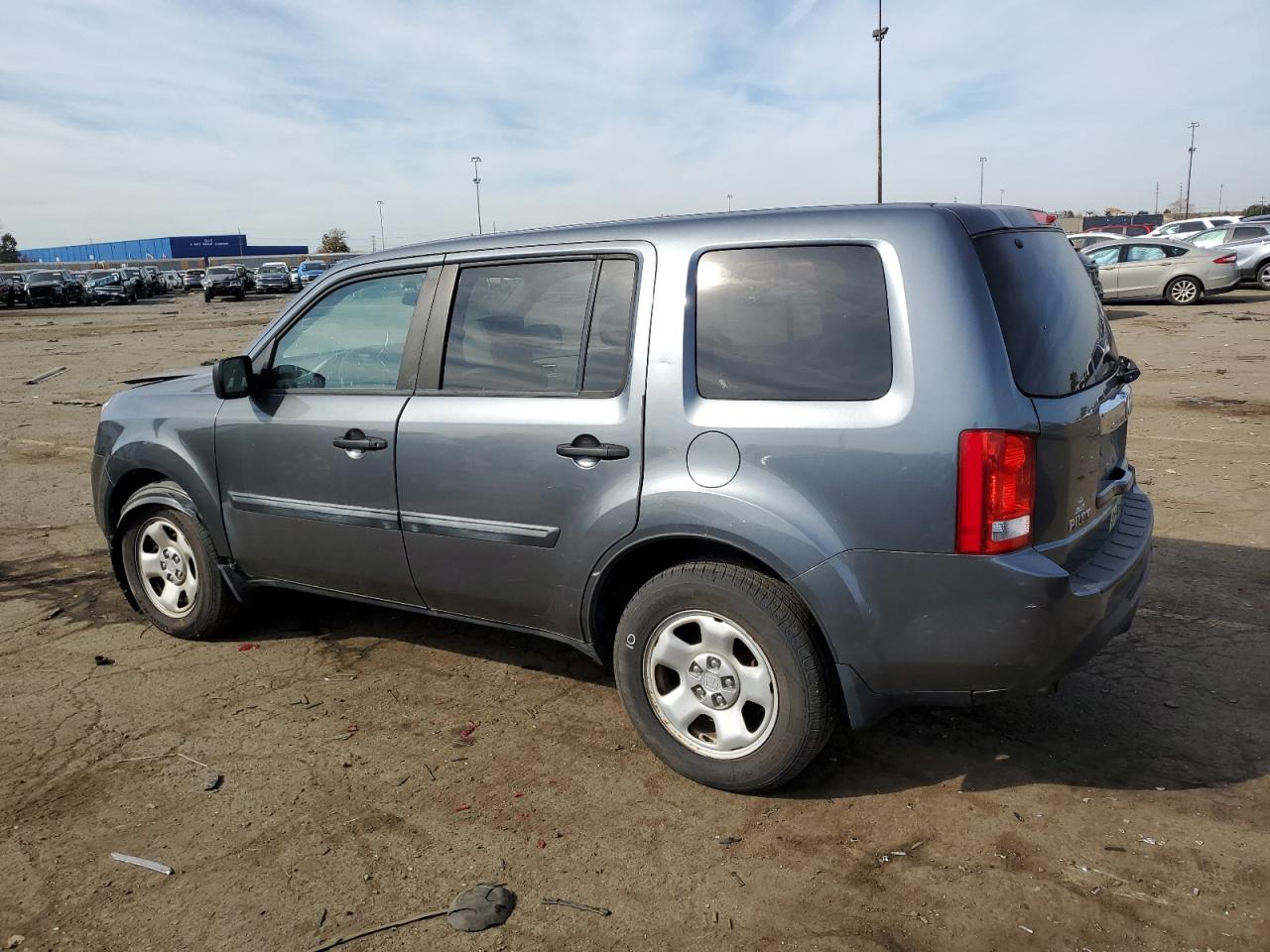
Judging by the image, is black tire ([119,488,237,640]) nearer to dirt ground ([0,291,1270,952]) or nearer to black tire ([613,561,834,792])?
dirt ground ([0,291,1270,952])

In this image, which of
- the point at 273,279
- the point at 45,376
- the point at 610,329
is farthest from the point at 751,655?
the point at 273,279

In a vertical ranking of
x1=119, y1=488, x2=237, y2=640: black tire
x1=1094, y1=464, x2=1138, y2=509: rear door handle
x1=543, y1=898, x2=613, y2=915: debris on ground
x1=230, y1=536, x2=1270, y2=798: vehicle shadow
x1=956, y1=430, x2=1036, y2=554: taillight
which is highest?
x1=956, y1=430, x2=1036, y2=554: taillight

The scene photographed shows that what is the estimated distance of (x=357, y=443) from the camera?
3965mm

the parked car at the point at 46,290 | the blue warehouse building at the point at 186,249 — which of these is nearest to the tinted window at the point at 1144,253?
the parked car at the point at 46,290

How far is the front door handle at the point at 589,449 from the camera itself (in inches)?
130

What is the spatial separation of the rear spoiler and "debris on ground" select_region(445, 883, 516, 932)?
2.37 meters

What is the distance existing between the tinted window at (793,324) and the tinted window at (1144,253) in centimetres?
2171

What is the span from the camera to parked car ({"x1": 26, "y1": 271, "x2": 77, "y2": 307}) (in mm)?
44469

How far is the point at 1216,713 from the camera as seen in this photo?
3.72 m

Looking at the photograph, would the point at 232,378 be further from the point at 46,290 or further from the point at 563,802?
the point at 46,290

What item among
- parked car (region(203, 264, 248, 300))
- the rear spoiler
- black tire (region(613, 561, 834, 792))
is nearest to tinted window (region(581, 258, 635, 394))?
black tire (region(613, 561, 834, 792))

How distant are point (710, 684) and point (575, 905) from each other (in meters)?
0.84

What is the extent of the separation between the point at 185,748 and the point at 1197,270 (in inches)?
903

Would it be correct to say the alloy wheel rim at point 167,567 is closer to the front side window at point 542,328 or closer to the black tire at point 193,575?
the black tire at point 193,575
